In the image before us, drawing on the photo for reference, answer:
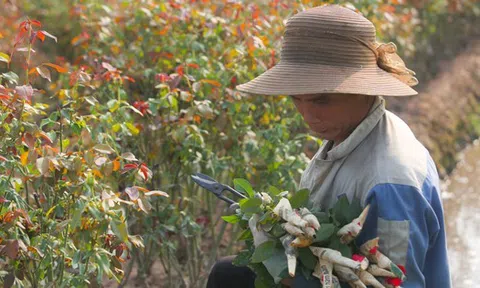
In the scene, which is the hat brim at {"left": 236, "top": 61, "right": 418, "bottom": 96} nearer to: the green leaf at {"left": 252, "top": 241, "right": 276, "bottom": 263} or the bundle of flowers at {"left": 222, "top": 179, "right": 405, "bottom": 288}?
the bundle of flowers at {"left": 222, "top": 179, "right": 405, "bottom": 288}

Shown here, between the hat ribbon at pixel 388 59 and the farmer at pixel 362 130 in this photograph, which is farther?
the hat ribbon at pixel 388 59

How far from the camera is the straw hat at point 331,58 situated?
2.78 metres

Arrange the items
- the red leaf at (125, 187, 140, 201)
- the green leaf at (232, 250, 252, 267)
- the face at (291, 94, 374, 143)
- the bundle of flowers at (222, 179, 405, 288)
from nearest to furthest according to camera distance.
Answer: the bundle of flowers at (222, 179, 405, 288) < the face at (291, 94, 374, 143) < the green leaf at (232, 250, 252, 267) < the red leaf at (125, 187, 140, 201)

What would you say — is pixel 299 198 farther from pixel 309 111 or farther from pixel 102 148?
pixel 102 148

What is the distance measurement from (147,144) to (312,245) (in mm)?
1716

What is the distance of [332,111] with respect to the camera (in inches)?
111

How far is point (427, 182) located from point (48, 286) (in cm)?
127

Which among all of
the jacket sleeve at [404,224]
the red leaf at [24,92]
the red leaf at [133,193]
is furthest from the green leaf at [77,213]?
the jacket sleeve at [404,224]

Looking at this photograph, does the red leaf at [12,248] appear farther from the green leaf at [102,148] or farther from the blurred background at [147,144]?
the green leaf at [102,148]

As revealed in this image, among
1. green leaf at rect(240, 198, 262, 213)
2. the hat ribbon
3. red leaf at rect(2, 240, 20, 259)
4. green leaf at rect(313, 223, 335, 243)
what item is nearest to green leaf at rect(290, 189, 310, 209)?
green leaf at rect(240, 198, 262, 213)

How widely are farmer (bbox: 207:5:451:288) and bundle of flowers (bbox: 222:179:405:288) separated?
47 millimetres

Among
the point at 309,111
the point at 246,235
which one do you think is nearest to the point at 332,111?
the point at 309,111

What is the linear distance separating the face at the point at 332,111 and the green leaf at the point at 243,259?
1.38 feet

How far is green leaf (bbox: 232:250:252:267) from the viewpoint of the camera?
294 centimetres
